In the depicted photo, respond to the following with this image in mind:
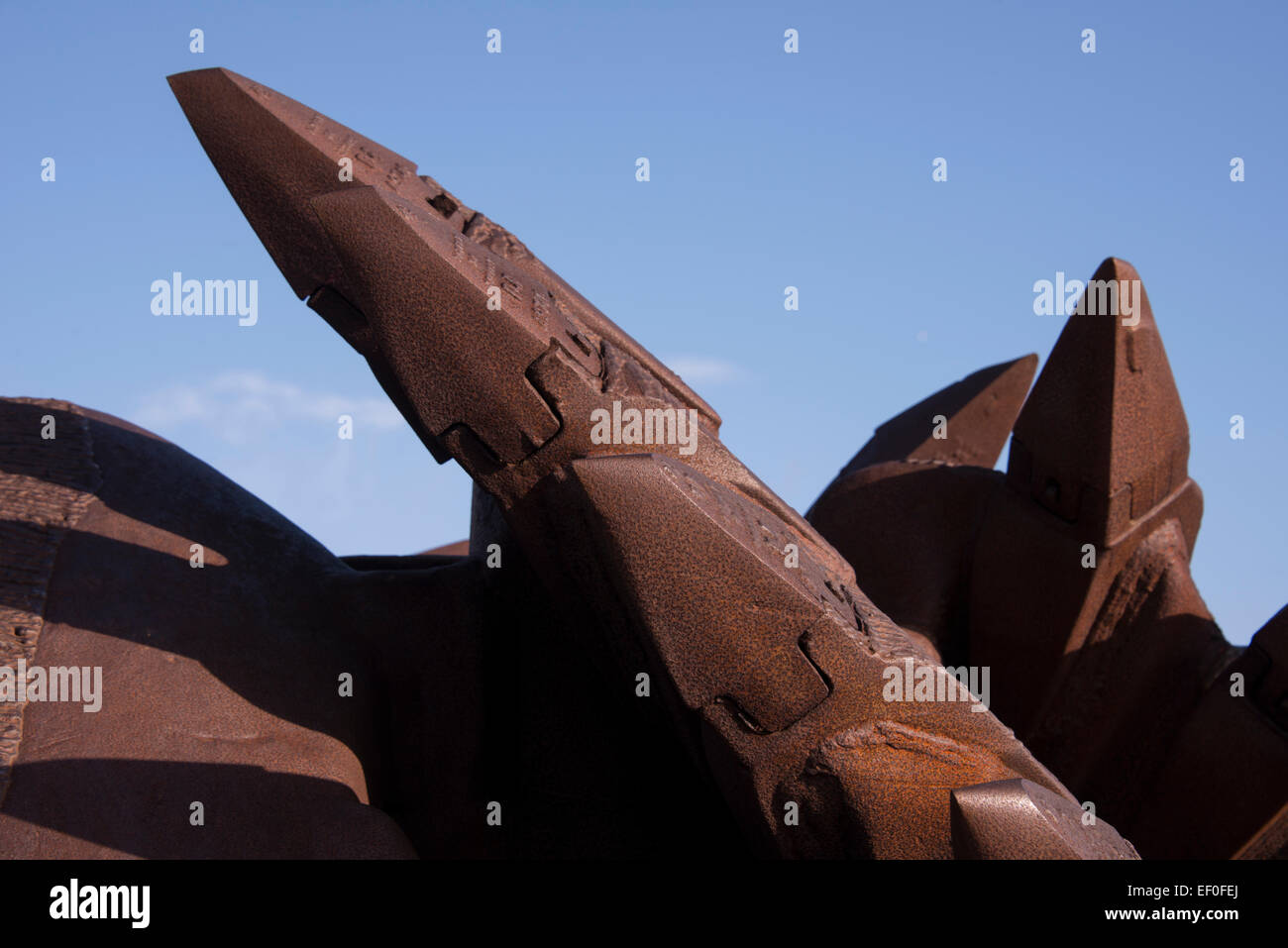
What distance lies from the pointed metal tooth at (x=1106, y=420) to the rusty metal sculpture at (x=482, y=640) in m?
0.11

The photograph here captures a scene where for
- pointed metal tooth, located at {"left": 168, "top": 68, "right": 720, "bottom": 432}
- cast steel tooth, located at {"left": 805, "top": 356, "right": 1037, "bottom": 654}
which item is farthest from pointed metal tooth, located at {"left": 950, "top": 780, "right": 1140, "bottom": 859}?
cast steel tooth, located at {"left": 805, "top": 356, "right": 1037, "bottom": 654}

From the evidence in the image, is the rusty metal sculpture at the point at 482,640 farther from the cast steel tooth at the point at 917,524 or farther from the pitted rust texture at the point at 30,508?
the cast steel tooth at the point at 917,524

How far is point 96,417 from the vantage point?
3299mm

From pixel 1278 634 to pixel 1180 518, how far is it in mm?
691

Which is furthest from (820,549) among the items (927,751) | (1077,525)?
(1077,525)

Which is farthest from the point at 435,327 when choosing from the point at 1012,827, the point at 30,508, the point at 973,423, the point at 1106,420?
the point at 973,423

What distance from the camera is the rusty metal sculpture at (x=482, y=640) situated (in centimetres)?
247

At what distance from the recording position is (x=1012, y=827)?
7.51ft

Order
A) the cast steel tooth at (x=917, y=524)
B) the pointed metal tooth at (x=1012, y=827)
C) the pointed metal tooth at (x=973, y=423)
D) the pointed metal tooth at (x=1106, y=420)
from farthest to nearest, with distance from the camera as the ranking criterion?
the pointed metal tooth at (x=973, y=423), the cast steel tooth at (x=917, y=524), the pointed metal tooth at (x=1106, y=420), the pointed metal tooth at (x=1012, y=827)

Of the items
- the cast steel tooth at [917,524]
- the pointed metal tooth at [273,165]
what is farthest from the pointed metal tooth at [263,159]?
the cast steel tooth at [917,524]

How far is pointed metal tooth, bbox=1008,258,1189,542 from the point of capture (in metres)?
3.83

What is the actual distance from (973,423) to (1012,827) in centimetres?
323

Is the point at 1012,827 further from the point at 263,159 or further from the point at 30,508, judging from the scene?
the point at 30,508
